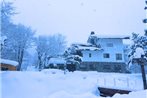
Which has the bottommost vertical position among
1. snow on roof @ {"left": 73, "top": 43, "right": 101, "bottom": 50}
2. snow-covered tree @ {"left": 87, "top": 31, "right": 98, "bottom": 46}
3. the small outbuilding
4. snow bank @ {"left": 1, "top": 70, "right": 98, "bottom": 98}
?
snow bank @ {"left": 1, "top": 70, "right": 98, "bottom": 98}

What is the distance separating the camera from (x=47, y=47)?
52.2m

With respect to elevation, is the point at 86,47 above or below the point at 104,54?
Result: above

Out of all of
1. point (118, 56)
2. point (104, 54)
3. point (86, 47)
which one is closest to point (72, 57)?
point (86, 47)

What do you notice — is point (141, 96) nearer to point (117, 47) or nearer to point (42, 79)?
point (42, 79)

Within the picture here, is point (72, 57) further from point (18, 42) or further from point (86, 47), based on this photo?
point (18, 42)

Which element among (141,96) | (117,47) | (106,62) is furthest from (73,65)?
(141,96)

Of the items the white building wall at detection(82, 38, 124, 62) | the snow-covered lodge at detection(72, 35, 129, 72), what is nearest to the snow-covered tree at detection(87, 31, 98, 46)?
the snow-covered lodge at detection(72, 35, 129, 72)

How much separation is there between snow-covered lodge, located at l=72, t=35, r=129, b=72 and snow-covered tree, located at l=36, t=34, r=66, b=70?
373 inches

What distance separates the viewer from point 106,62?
1791 inches

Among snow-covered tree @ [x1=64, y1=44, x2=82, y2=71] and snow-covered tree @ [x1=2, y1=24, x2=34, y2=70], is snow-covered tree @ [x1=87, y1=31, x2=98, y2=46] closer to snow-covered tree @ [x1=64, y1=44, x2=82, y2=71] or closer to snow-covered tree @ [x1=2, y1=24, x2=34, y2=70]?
snow-covered tree @ [x1=64, y1=44, x2=82, y2=71]

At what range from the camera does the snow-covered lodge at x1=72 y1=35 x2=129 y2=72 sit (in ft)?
147

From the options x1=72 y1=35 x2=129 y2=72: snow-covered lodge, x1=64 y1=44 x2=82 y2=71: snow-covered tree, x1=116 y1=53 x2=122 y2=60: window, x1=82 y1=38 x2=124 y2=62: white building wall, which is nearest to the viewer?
x1=64 y1=44 x2=82 y2=71: snow-covered tree

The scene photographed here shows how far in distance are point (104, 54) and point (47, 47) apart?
14.2m

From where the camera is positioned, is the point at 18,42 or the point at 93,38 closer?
the point at 18,42
